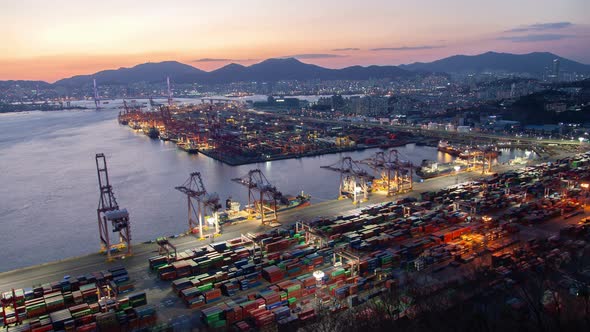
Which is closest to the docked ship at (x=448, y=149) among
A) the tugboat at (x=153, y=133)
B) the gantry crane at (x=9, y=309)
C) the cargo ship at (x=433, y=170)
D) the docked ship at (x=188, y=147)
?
the cargo ship at (x=433, y=170)

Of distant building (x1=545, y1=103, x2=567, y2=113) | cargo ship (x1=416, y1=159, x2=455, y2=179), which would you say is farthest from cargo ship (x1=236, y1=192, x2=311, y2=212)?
distant building (x1=545, y1=103, x2=567, y2=113)

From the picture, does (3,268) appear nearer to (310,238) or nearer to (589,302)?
(310,238)

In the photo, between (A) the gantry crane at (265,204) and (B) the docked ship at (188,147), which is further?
(B) the docked ship at (188,147)

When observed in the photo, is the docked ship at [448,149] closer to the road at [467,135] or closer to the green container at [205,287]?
the road at [467,135]

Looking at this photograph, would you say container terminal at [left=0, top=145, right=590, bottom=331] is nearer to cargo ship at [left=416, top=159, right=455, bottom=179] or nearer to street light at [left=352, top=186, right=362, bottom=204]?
street light at [left=352, top=186, right=362, bottom=204]

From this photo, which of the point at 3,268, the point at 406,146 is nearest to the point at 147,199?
the point at 3,268

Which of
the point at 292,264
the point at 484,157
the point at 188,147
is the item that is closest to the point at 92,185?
the point at 188,147
